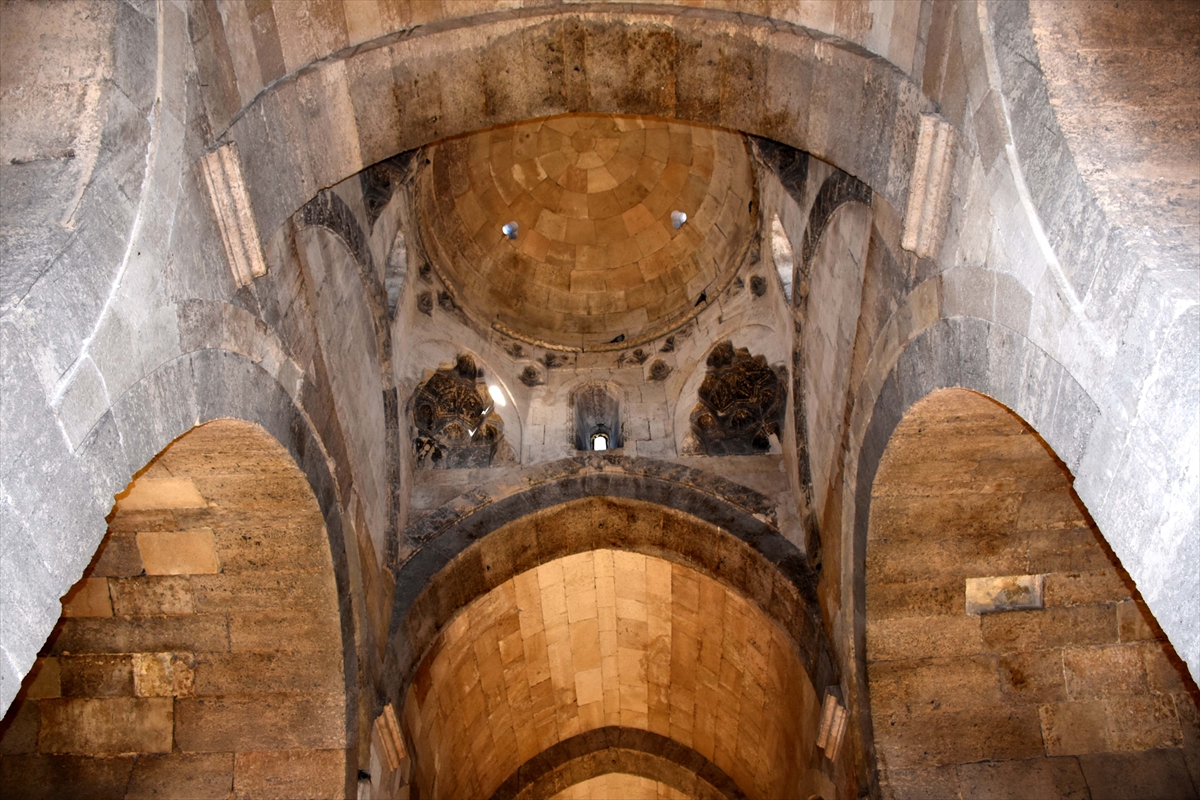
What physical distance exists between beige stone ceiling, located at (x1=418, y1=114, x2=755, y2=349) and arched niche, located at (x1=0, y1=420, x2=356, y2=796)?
464 cm

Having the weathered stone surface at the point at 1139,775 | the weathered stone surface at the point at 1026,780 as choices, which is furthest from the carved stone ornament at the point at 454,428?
the weathered stone surface at the point at 1139,775

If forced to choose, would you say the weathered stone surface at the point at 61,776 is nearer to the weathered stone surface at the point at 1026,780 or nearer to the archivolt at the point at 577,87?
the archivolt at the point at 577,87

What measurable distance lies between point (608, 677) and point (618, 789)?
1465 mm

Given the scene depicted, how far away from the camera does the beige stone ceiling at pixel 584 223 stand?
11.1 meters

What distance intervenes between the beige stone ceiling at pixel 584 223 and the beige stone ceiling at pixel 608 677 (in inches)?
107

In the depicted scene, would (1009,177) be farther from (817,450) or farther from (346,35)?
(817,450)

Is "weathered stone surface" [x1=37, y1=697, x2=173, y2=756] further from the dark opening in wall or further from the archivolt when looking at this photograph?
the dark opening in wall

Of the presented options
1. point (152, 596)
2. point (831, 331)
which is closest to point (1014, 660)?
point (831, 331)

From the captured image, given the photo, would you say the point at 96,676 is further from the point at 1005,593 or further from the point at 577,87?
the point at 1005,593

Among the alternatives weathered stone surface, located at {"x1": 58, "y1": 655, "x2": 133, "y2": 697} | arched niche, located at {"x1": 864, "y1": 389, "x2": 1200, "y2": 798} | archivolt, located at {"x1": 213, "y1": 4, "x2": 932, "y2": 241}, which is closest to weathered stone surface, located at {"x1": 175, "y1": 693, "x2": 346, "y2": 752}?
weathered stone surface, located at {"x1": 58, "y1": 655, "x2": 133, "y2": 697}

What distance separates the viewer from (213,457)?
5.94m

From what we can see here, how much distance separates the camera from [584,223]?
1192 cm

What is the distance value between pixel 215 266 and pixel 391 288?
455 cm

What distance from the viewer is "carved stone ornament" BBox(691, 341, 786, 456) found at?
9656 millimetres
